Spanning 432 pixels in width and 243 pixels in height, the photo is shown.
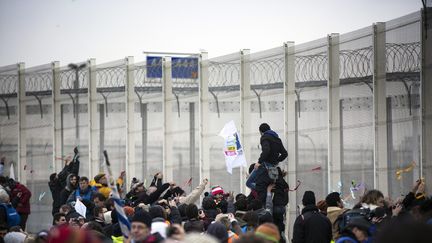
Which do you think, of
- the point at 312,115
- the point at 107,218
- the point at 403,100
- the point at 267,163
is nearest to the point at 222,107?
the point at 312,115

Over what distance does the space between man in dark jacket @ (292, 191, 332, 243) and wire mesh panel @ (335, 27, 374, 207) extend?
8.15 ft

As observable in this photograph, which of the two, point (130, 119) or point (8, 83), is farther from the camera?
point (8, 83)

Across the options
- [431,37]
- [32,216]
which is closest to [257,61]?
[431,37]

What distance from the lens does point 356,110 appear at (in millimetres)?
16641

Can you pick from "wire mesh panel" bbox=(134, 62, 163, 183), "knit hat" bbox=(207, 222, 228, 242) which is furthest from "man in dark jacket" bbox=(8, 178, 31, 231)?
"knit hat" bbox=(207, 222, 228, 242)

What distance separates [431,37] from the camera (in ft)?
48.9

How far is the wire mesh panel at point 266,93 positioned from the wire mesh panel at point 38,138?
7.76 metres

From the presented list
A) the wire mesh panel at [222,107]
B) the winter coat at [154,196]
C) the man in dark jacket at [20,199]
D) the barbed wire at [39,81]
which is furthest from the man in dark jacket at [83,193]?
the barbed wire at [39,81]

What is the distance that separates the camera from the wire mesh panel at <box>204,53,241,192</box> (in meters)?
20.1

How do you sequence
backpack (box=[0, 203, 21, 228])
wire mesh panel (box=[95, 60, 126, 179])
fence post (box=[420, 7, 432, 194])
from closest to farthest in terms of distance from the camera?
fence post (box=[420, 7, 432, 194])
backpack (box=[0, 203, 21, 228])
wire mesh panel (box=[95, 60, 126, 179])

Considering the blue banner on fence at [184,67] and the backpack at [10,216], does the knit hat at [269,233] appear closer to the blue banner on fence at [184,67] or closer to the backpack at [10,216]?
the backpack at [10,216]

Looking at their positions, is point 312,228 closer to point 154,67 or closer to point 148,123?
point 154,67

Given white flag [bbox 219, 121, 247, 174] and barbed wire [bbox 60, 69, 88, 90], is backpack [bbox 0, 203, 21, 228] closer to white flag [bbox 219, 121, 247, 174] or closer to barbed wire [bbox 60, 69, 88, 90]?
white flag [bbox 219, 121, 247, 174]

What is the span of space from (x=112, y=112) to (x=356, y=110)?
886 centimetres
